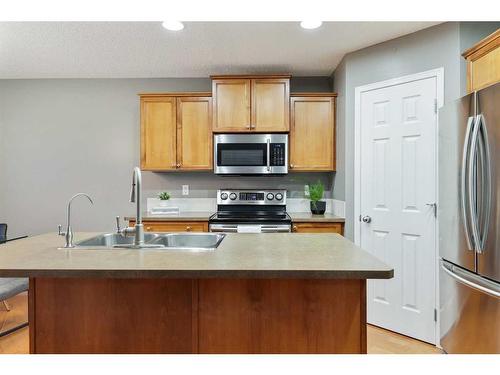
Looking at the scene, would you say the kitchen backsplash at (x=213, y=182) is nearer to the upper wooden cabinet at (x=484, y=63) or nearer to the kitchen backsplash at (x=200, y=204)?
the kitchen backsplash at (x=200, y=204)

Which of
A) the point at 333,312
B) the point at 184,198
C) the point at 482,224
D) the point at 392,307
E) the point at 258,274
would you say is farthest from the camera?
the point at 184,198

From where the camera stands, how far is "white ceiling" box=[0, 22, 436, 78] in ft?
8.59

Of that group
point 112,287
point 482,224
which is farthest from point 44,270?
point 482,224

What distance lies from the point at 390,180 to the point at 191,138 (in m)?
1.98

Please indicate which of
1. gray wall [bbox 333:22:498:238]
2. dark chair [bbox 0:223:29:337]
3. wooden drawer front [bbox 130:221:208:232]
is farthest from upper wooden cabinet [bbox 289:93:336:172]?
dark chair [bbox 0:223:29:337]

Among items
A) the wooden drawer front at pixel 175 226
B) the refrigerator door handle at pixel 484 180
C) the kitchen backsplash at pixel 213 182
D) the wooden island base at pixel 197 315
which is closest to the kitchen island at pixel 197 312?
the wooden island base at pixel 197 315

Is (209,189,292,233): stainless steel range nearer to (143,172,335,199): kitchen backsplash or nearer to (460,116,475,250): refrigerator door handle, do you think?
(143,172,335,199): kitchen backsplash

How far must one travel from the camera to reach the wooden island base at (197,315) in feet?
4.30

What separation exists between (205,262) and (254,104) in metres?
2.42

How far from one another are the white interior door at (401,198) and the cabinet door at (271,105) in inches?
30.7

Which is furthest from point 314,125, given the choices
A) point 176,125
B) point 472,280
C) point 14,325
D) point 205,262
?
point 14,325

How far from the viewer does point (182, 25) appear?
2.59 m

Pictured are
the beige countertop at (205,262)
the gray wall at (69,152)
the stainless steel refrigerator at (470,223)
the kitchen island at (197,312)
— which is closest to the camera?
the beige countertop at (205,262)

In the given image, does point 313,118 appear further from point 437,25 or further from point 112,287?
point 112,287
